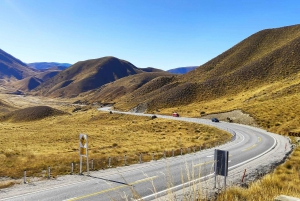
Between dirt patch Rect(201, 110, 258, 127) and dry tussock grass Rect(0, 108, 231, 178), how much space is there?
1217cm

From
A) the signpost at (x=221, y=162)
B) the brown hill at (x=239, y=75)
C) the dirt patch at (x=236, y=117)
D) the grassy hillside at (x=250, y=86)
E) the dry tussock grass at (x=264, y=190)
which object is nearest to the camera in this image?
the dry tussock grass at (x=264, y=190)

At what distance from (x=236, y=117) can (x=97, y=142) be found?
37242mm

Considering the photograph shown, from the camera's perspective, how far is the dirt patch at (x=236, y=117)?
57.4 metres

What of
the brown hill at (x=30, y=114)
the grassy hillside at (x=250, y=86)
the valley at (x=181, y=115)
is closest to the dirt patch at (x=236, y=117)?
the valley at (x=181, y=115)

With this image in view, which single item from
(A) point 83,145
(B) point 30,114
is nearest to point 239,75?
(B) point 30,114

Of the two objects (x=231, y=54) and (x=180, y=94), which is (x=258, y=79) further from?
(x=231, y=54)


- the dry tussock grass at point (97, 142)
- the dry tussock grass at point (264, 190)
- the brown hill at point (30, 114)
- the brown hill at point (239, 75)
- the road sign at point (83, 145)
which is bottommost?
the brown hill at point (30, 114)

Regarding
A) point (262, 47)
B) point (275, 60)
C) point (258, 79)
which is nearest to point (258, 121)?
point (258, 79)

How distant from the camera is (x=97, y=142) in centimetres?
4144

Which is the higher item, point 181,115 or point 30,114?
point 181,115

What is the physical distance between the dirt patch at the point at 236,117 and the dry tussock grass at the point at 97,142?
12166 millimetres

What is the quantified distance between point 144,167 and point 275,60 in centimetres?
11636

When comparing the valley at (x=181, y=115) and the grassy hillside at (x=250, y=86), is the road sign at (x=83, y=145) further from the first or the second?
the grassy hillside at (x=250, y=86)

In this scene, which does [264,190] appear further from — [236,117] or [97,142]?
[236,117]
